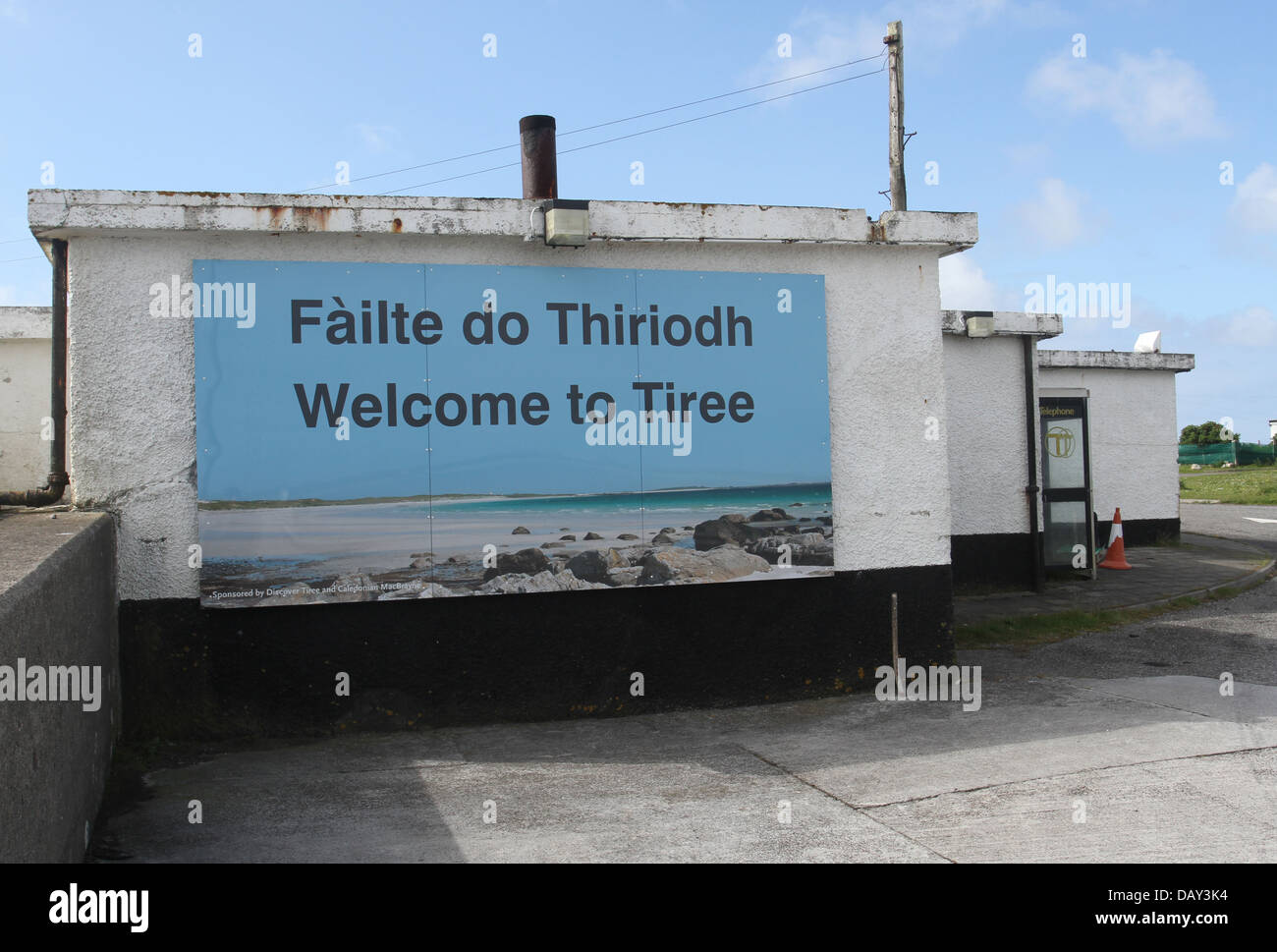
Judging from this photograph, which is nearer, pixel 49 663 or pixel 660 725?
pixel 49 663

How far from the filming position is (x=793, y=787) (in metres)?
5.60

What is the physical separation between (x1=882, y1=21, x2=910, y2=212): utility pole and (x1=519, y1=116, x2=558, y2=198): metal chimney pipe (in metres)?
8.23

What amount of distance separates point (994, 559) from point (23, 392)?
11.6 meters

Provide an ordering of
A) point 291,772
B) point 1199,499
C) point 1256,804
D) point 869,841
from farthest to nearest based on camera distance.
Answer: point 1199,499, point 291,772, point 1256,804, point 869,841

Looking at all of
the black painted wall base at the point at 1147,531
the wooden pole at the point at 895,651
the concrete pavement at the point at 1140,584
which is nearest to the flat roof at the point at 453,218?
the wooden pole at the point at 895,651

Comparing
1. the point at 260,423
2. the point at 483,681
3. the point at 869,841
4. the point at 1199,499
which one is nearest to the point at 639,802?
the point at 869,841

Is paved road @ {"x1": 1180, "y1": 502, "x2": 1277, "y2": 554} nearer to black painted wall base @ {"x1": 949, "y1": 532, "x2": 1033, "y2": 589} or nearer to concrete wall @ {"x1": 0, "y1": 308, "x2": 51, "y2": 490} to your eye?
black painted wall base @ {"x1": 949, "y1": 532, "x2": 1033, "y2": 589}

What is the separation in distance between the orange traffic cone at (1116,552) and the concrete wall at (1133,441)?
136cm

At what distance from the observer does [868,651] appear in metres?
7.73

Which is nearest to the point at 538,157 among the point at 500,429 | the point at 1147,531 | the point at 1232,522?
the point at 500,429

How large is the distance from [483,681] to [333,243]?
120 inches

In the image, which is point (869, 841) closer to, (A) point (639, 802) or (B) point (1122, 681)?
(A) point (639, 802)

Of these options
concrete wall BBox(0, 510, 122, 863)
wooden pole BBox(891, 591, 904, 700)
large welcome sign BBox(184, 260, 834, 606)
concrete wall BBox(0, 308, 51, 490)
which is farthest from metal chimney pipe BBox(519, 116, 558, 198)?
concrete wall BBox(0, 308, 51, 490)

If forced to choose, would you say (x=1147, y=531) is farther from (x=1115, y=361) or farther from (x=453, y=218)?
(x=453, y=218)
